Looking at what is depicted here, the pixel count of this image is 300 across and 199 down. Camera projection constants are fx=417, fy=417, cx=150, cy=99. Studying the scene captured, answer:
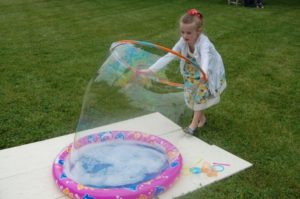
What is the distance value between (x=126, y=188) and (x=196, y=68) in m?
1.15

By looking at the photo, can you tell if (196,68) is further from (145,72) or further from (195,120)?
(195,120)

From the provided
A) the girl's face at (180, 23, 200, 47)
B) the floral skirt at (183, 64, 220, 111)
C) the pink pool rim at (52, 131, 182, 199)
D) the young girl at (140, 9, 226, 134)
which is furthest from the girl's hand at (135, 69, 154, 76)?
the pink pool rim at (52, 131, 182, 199)

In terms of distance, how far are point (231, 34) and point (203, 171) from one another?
5.05 meters

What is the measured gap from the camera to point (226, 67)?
611 cm

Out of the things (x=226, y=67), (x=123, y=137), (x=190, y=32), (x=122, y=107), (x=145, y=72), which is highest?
(x=190, y=32)

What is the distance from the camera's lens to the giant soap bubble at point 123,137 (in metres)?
3.13

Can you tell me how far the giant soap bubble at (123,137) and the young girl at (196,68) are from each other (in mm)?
87

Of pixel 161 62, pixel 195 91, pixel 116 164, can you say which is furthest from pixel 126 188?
pixel 195 91

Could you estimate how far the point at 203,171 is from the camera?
3479 millimetres

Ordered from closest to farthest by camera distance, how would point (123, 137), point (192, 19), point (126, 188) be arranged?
1. point (126, 188)
2. point (192, 19)
3. point (123, 137)

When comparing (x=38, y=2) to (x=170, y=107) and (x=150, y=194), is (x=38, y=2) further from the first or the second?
(x=150, y=194)

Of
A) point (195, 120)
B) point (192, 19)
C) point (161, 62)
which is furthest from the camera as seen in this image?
point (195, 120)

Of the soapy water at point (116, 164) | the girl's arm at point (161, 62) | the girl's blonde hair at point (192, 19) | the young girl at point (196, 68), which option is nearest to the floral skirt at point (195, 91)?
the young girl at point (196, 68)

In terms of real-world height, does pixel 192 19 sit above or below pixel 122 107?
above
